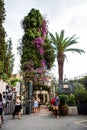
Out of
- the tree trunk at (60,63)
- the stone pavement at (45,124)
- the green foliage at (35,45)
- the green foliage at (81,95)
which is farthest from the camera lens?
the green foliage at (35,45)

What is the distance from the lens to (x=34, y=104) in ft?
83.4

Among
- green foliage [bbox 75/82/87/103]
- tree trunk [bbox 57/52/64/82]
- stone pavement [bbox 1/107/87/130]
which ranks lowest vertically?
stone pavement [bbox 1/107/87/130]

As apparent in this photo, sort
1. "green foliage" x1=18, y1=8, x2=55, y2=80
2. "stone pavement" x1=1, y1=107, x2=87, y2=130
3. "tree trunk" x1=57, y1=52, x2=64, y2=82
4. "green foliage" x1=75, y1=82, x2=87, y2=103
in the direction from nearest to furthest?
1. "stone pavement" x1=1, y1=107, x2=87, y2=130
2. "green foliage" x1=75, y1=82, x2=87, y2=103
3. "tree trunk" x1=57, y1=52, x2=64, y2=82
4. "green foliage" x1=18, y1=8, x2=55, y2=80

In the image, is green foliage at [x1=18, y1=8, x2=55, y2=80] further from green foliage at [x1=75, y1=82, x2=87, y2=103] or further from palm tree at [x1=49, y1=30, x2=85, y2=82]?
green foliage at [x1=75, y1=82, x2=87, y2=103]

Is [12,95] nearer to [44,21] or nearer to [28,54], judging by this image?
[28,54]

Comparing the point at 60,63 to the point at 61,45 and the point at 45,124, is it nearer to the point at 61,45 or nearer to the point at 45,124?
the point at 61,45

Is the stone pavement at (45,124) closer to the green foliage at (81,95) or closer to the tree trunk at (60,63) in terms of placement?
the green foliage at (81,95)

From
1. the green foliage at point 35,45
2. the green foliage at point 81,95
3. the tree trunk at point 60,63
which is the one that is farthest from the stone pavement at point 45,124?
the green foliage at point 35,45

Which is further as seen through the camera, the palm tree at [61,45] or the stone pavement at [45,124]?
the palm tree at [61,45]

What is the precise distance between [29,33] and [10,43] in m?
22.1

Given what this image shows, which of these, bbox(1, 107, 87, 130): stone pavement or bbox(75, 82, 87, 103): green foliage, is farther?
bbox(75, 82, 87, 103): green foliage

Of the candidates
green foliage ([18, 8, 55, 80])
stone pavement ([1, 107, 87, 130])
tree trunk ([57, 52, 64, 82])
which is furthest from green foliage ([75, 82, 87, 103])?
green foliage ([18, 8, 55, 80])

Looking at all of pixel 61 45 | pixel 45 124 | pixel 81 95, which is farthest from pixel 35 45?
pixel 45 124

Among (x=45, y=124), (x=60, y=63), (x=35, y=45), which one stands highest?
(x=35, y=45)
